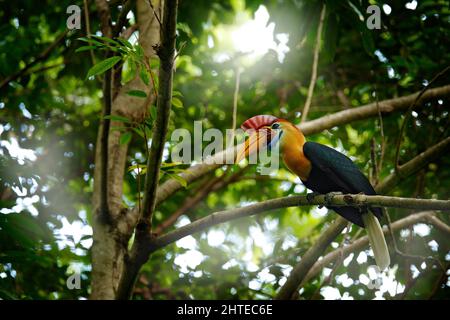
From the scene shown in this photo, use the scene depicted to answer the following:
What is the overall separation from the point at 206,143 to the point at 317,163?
78.3 inches

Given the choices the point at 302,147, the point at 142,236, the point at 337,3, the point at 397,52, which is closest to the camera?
the point at 142,236

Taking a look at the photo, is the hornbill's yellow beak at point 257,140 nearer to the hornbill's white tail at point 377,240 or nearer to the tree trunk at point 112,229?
the tree trunk at point 112,229

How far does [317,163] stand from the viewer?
430cm

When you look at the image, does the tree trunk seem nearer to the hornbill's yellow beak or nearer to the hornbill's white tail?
the hornbill's yellow beak

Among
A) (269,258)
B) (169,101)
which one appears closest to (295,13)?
(269,258)

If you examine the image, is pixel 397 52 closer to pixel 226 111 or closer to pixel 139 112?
pixel 226 111

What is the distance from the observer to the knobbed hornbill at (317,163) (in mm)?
4215

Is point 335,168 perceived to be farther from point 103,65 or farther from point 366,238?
point 103,65

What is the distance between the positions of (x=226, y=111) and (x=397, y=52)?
217cm

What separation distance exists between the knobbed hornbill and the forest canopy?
0.62 feet

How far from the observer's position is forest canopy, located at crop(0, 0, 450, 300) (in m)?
3.92

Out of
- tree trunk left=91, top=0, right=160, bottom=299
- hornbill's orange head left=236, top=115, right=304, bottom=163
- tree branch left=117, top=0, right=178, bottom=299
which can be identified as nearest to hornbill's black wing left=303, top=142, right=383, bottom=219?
hornbill's orange head left=236, top=115, right=304, bottom=163

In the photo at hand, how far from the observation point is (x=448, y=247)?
5.08 metres

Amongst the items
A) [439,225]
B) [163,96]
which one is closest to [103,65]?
[163,96]
